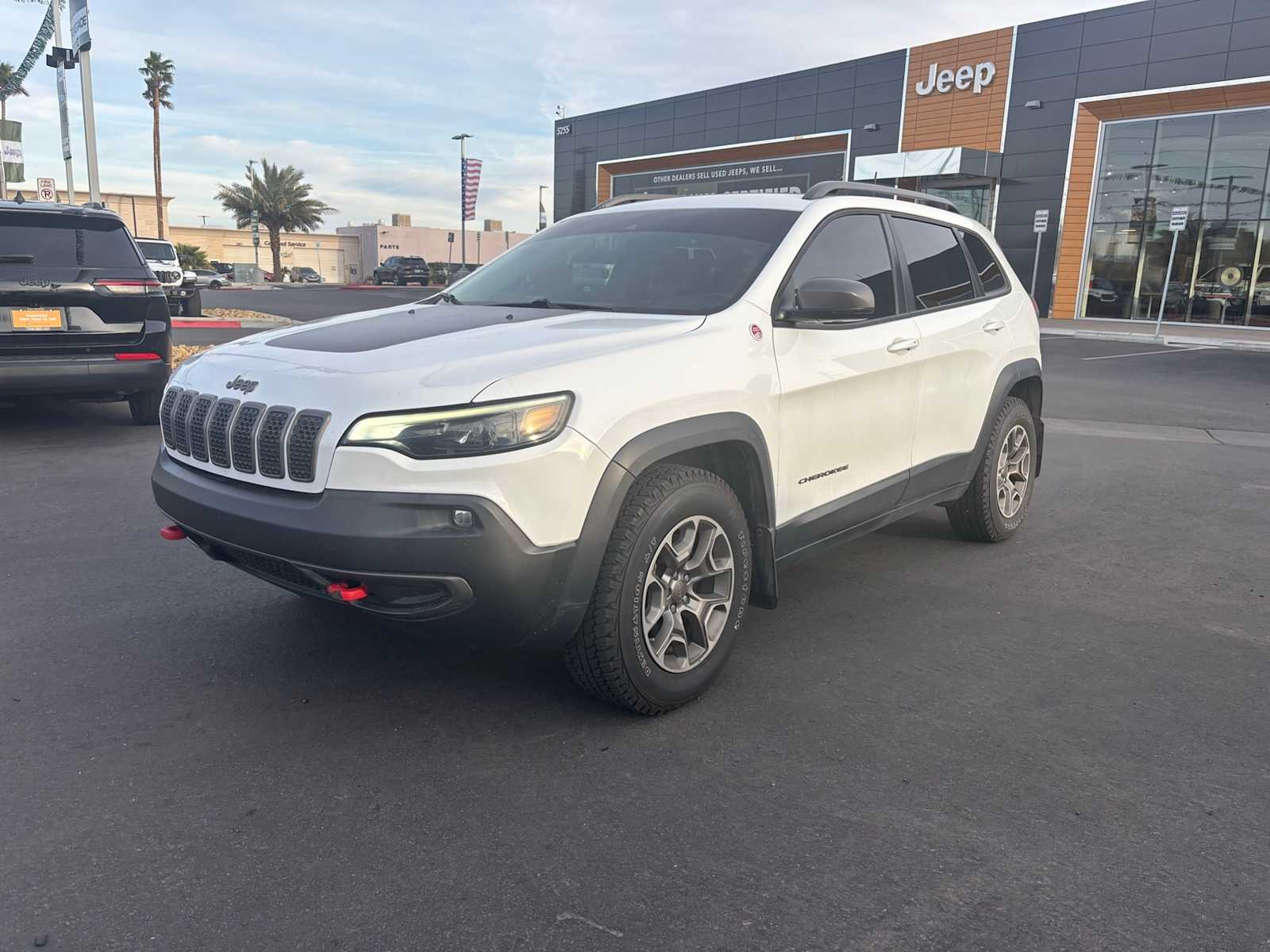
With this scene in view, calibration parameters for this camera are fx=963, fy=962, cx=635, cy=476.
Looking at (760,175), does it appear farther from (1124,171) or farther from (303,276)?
(303,276)

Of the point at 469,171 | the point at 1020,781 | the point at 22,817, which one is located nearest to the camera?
the point at 22,817

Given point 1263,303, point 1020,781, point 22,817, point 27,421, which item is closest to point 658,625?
point 1020,781

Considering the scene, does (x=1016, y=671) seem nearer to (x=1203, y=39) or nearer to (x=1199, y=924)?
(x=1199, y=924)

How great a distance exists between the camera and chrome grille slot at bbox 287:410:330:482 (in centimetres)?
277

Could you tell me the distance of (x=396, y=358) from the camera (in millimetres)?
2936

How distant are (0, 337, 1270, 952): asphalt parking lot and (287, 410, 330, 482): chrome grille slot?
1.96ft

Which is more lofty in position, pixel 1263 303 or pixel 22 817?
pixel 1263 303

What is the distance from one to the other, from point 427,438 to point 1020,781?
1999mm

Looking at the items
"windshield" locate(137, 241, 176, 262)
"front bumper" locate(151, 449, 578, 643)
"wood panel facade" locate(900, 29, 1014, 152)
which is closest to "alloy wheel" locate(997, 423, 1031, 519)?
"front bumper" locate(151, 449, 578, 643)

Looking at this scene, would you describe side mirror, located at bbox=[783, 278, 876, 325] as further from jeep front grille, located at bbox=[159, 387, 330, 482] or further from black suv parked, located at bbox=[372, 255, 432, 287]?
black suv parked, located at bbox=[372, 255, 432, 287]

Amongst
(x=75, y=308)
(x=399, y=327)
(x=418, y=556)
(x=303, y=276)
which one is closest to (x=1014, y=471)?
(x=399, y=327)

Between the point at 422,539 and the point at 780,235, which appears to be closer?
the point at 422,539

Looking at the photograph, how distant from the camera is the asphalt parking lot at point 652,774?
223cm

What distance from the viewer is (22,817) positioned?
2566 millimetres
